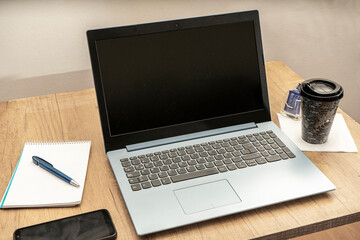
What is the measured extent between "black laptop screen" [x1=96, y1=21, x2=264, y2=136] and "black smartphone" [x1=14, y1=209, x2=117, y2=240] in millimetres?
224

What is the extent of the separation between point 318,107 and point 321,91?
36mm

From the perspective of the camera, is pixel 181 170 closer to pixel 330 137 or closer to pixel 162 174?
pixel 162 174

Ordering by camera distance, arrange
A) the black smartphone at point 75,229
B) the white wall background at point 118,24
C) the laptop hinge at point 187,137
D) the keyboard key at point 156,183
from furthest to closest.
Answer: the white wall background at point 118,24 → the laptop hinge at point 187,137 → the keyboard key at point 156,183 → the black smartphone at point 75,229

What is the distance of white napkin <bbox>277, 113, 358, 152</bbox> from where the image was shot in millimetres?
977

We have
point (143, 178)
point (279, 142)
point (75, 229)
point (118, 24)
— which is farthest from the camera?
point (118, 24)

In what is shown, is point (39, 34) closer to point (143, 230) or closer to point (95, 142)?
point (95, 142)

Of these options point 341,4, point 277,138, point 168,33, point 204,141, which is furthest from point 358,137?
point 341,4

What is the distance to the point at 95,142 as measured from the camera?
3.34ft

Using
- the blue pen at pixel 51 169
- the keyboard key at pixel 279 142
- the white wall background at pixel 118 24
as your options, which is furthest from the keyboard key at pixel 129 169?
the white wall background at pixel 118 24

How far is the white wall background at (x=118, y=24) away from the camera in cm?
133

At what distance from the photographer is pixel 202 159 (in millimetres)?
907

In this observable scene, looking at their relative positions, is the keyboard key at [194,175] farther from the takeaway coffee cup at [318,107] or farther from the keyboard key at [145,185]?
the takeaway coffee cup at [318,107]

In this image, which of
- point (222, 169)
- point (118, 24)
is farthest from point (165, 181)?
point (118, 24)

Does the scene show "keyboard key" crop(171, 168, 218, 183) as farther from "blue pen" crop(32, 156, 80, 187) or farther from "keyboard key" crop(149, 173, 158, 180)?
"blue pen" crop(32, 156, 80, 187)
